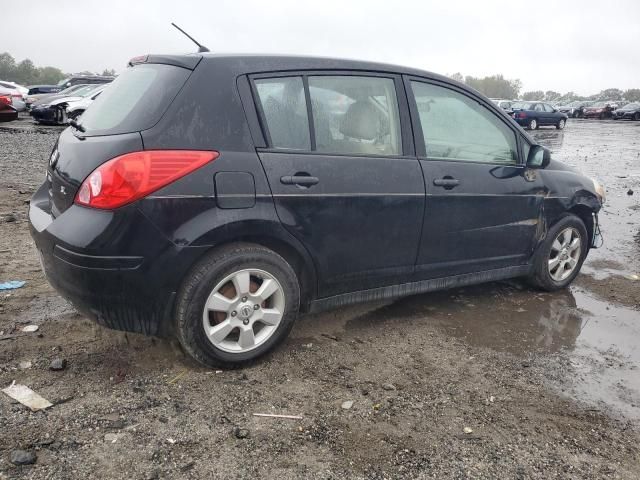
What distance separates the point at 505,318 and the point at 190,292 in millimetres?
2496

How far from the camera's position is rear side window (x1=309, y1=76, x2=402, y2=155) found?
129 inches

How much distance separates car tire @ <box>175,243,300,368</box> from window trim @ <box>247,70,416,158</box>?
0.64m

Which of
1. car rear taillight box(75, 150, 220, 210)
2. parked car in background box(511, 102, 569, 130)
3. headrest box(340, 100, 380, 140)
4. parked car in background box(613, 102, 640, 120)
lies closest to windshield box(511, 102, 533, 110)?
parked car in background box(511, 102, 569, 130)

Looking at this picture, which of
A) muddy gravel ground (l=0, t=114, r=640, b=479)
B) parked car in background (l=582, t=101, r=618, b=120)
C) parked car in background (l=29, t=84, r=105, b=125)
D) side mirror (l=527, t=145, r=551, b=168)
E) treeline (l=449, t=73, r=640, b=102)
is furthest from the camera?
treeline (l=449, t=73, r=640, b=102)

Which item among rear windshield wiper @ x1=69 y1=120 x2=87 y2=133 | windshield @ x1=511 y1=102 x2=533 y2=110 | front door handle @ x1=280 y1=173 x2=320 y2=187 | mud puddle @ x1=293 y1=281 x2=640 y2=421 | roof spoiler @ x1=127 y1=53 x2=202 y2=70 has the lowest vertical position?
mud puddle @ x1=293 y1=281 x2=640 y2=421

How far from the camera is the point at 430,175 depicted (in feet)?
12.0

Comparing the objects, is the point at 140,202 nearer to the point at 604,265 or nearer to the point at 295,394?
the point at 295,394

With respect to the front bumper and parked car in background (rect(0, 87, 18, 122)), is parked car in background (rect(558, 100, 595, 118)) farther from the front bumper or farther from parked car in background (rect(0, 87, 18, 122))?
parked car in background (rect(0, 87, 18, 122))

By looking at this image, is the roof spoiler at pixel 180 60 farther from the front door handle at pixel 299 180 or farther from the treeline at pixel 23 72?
the treeline at pixel 23 72

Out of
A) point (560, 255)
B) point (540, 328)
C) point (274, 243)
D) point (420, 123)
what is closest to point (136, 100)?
point (274, 243)

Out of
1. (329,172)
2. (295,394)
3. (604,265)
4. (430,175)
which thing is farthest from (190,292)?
(604,265)

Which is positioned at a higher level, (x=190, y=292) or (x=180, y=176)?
(x=180, y=176)

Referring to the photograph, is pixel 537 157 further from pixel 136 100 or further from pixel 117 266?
pixel 117 266

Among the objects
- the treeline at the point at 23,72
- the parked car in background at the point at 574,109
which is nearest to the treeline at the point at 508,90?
the parked car in background at the point at 574,109
